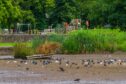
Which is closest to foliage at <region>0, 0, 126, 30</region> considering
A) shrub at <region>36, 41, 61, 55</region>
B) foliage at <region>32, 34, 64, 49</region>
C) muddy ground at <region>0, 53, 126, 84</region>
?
foliage at <region>32, 34, 64, 49</region>

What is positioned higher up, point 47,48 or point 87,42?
point 47,48

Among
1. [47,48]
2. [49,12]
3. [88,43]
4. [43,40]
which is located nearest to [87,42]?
[88,43]

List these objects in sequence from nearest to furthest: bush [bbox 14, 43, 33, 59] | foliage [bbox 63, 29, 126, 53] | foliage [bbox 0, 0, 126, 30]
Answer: bush [bbox 14, 43, 33, 59]
foliage [bbox 63, 29, 126, 53]
foliage [bbox 0, 0, 126, 30]

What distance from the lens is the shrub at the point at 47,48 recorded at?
149 ft

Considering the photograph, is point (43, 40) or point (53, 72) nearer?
point (53, 72)

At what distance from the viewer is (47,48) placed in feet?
150

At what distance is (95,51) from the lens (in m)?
48.4

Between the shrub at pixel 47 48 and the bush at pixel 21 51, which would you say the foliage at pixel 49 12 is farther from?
the bush at pixel 21 51

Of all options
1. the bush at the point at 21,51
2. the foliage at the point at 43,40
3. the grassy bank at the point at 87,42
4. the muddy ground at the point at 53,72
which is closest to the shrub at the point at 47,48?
the foliage at the point at 43,40

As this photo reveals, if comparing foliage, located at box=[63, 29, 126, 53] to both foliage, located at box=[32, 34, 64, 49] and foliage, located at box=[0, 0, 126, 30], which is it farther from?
foliage, located at box=[0, 0, 126, 30]

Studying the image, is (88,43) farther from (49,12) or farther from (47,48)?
(49,12)

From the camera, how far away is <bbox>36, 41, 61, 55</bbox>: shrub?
149ft

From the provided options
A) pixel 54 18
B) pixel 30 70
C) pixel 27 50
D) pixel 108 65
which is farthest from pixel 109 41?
pixel 54 18

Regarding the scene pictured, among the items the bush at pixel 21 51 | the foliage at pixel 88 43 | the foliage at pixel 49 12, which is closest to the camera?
the bush at pixel 21 51
